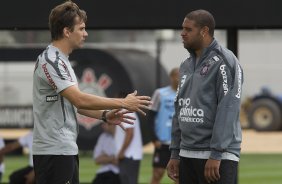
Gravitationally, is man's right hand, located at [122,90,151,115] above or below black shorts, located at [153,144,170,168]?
above

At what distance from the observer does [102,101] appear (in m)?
6.63

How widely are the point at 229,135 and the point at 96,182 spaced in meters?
5.14

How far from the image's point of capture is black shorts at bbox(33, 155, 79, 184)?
6645 millimetres

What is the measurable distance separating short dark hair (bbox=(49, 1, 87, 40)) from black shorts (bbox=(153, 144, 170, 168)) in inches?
245

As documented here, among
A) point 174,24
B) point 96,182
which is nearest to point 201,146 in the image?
point 174,24

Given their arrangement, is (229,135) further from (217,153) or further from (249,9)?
(249,9)

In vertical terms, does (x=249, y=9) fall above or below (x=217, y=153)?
above

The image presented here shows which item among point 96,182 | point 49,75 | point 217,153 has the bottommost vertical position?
point 96,182

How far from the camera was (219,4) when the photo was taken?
9.20m

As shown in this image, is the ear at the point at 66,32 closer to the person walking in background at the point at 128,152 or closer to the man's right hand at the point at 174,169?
the man's right hand at the point at 174,169

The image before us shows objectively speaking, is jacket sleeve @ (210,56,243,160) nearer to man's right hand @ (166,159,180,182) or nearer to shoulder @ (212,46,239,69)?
shoulder @ (212,46,239,69)

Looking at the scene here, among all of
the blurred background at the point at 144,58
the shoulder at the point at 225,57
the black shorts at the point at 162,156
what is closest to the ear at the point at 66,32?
the shoulder at the point at 225,57

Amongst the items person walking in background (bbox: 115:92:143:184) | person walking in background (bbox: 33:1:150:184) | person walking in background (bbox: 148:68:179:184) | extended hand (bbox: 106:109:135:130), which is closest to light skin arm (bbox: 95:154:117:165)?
person walking in background (bbox: 115:92:143:184)

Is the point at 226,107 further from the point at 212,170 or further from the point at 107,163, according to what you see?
the point at 107,163
